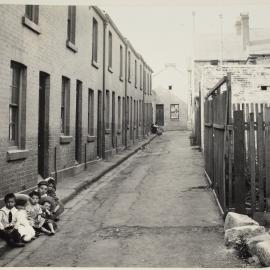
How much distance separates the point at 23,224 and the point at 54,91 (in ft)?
18.2

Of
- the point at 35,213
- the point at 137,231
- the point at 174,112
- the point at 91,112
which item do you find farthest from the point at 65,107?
the point at 174,112

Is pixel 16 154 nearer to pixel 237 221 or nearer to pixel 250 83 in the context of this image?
pixel 237 221

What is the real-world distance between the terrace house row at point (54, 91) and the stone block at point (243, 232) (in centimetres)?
443

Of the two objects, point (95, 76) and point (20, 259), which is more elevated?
point (95, 76)

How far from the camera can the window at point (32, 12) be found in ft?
30.8

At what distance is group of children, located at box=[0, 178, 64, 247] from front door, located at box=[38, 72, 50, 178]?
2.86 meters

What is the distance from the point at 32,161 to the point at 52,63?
2.98 metres

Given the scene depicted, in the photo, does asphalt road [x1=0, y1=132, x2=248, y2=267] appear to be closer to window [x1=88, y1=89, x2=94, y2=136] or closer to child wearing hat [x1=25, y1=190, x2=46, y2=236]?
child wearing hat [x1=25, y1=190, x2=46, y2=236]

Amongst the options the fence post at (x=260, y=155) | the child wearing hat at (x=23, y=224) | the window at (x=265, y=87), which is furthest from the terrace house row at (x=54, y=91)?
the window at (x=265, y=87)

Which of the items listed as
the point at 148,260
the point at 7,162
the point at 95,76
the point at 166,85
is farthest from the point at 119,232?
the point at 166,85

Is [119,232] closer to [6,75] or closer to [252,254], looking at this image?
[252,254]

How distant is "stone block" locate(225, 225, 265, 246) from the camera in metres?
5.66

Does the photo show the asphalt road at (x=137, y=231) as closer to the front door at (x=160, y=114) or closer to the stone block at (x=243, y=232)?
the stone block at (x=243, y=232)

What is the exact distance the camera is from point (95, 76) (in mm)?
16047
